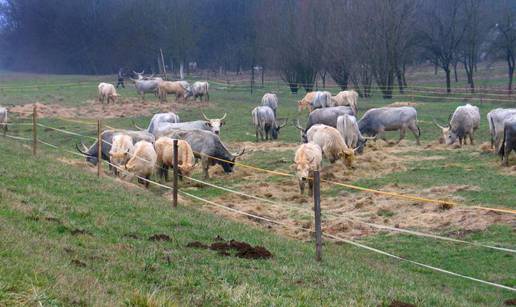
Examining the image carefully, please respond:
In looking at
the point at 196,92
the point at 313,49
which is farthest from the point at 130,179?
the point at 313,49

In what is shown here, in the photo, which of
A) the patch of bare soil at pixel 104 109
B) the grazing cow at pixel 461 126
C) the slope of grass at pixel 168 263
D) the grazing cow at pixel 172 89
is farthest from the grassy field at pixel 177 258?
the grazing cow at pixel 172 89

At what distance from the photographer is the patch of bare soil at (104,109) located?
34312 millimetres

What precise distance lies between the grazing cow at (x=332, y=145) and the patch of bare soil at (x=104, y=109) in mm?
17631

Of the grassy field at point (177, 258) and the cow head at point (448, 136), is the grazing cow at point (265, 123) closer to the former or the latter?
the cow head at point (448, 136)

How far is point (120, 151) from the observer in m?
16.8

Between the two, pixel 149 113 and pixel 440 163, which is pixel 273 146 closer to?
pixel 440 163

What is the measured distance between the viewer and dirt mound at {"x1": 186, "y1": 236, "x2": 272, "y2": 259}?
820 cm

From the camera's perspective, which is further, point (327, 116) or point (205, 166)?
point (327, 116)

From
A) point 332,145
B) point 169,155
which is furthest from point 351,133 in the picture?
point 169,155

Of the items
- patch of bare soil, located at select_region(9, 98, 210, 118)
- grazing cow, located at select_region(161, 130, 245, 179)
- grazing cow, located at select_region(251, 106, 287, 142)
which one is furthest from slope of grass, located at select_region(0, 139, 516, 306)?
patch of bare soil, located at select_region(9, 98, 210, 118)

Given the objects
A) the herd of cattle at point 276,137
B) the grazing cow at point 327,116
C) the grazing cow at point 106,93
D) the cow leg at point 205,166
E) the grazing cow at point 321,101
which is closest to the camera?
the herd of cattle at point 276,137

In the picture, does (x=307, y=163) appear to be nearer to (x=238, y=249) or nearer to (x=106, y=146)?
(x=106, y=146)

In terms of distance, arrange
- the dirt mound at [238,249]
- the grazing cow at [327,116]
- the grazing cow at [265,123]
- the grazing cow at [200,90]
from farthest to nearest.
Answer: the grazing cow at [200,90] < the grazing cow at [265,123] < the grazing cow at [327,116] < the dirt mound at [238,249]

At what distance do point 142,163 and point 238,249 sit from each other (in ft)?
25.8
